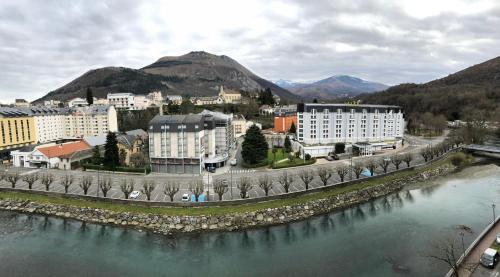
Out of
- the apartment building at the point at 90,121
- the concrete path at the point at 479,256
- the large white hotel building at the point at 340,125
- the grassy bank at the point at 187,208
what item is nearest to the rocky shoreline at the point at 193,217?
the grassy bank at the point at 187,208

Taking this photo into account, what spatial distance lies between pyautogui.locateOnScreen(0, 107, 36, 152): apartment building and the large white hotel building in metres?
46.4

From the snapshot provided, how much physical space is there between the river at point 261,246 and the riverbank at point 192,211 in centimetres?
81

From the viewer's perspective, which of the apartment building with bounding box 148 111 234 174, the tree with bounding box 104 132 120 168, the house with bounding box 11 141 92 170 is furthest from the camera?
the house with bounding box 11 141 92 170

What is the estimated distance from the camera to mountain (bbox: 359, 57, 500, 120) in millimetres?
86688

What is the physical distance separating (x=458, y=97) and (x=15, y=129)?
352ft

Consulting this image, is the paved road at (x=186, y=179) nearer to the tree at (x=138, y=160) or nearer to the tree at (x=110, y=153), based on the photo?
the tree at (x=110, y=153)

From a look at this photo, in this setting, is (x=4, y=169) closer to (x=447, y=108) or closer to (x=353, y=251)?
(x=353, y=251)

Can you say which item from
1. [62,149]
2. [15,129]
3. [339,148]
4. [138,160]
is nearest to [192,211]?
[138,160]

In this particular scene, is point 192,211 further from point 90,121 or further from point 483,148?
point 90,121

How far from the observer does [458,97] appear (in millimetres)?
93500

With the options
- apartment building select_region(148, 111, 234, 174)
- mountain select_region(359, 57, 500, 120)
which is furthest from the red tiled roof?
mountain select_region(359, 57, 500, 120)

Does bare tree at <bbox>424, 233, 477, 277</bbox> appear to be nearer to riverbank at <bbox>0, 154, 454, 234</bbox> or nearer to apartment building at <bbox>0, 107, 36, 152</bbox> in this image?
riverbank at <bbox>0, 154, 454, 234</bbox>

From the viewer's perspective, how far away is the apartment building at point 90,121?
217 feet

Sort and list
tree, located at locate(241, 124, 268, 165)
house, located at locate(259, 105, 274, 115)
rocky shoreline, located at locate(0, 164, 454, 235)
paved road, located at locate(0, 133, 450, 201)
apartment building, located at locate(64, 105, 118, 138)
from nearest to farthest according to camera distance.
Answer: rocky shoreline, located at locate(0, 164, 454, 235), paved road, located at locate(0, 133, 450, 201), tree, located at locate(241, 124, 268, 165), apartment building, located at locate(64, 105, 118, 138), house, located at locate(259, 105, 274, 115)
